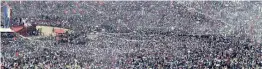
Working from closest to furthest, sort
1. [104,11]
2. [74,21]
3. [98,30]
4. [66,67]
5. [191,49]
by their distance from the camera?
[66,67] < [191,49] < [98,30] < [74,21] < [104,11]

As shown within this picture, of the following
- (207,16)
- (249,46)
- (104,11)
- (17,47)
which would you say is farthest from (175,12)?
(17,47)

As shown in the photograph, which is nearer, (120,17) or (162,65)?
(162,65)

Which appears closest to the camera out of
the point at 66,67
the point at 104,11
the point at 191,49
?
the point at 66,67

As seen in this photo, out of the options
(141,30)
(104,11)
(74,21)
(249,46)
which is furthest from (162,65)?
(104,11)

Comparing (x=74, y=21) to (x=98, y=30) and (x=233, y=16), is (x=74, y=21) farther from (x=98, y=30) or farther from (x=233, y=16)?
(x=233, y=16)

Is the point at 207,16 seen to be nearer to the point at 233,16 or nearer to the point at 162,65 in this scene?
the point at 233,16

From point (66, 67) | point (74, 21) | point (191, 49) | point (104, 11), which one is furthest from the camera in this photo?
point (104, 11)
